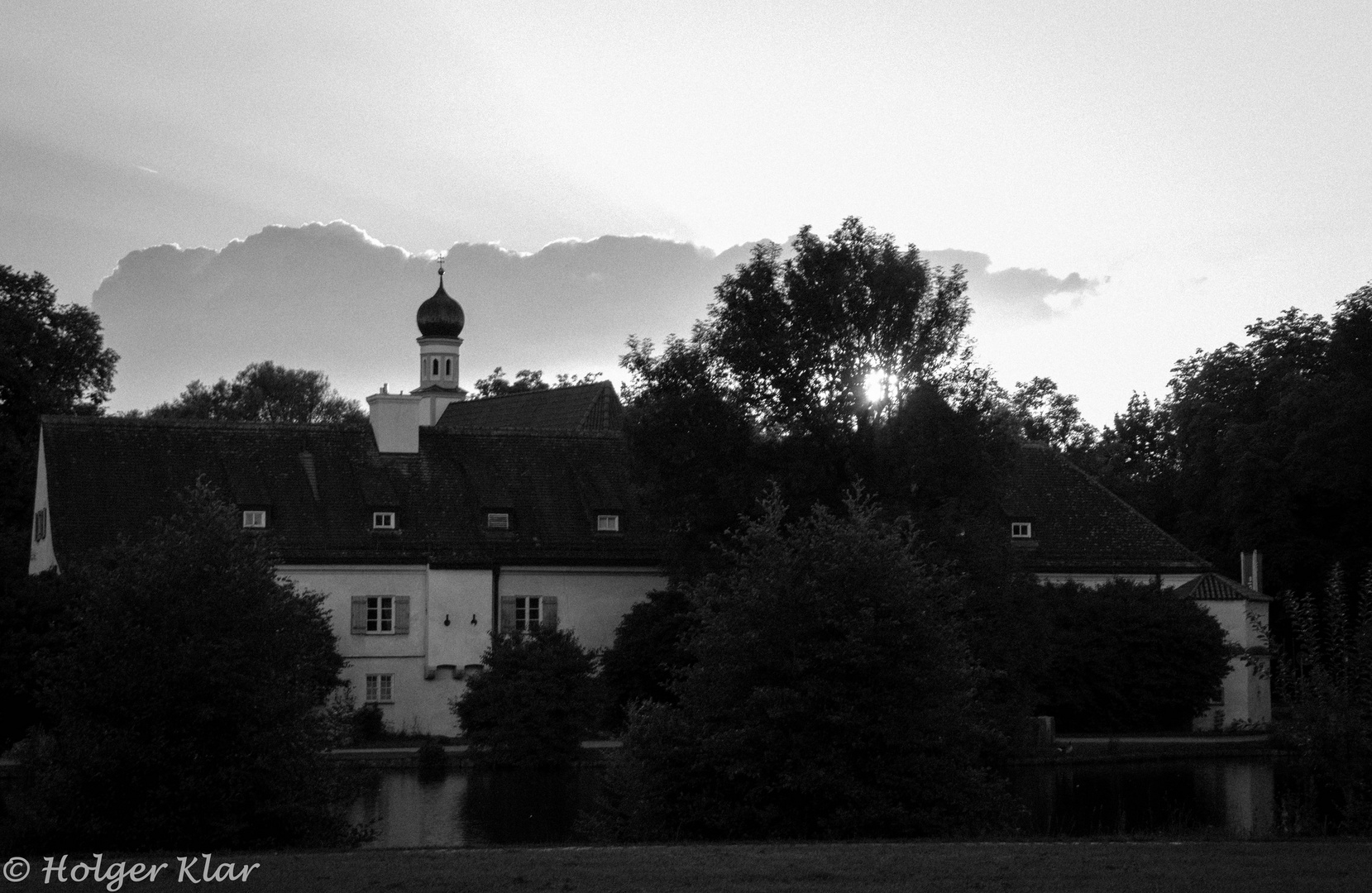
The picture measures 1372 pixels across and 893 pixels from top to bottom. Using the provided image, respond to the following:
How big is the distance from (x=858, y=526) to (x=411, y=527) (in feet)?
72.7

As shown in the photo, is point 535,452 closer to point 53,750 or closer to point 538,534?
point 538,534

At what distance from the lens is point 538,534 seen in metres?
45.2

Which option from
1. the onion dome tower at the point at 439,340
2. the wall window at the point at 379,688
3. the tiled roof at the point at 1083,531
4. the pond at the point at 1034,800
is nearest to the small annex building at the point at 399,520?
the wall window at the point at 379,688

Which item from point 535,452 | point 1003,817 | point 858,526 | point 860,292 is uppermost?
point 860,292

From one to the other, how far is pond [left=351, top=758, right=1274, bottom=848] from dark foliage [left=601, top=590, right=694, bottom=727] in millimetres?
4735

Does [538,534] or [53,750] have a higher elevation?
[538,534]

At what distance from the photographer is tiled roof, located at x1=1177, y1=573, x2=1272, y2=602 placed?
48062 millimetres

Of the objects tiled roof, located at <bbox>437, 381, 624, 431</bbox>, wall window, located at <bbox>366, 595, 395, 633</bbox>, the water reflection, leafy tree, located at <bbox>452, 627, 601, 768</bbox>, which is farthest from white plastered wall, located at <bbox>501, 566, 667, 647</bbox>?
the water reflection

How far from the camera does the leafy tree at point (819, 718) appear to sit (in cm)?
2230

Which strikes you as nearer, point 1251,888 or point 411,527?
point 1251,888

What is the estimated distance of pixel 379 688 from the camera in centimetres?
4297

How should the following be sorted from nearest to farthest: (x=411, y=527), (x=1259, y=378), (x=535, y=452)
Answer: (x=411, y=527), (x=535, y=452), (x=1259, y=378)

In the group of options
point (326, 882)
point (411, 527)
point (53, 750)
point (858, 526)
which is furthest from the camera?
point (411, 527)

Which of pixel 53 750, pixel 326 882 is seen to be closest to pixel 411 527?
pixel 53 750
